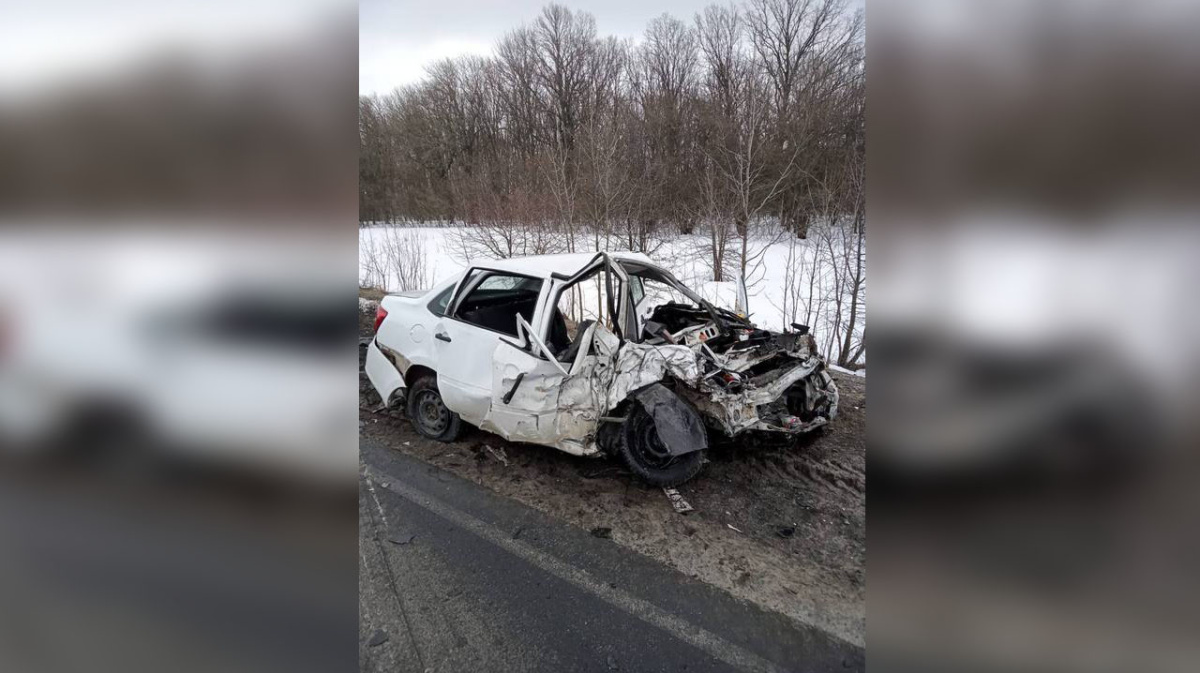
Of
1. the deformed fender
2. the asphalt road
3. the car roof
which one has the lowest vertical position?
the asphalt road

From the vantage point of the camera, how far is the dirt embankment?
2711mm

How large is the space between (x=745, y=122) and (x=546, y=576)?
718cm

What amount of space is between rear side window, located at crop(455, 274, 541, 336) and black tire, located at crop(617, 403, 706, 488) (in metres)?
1.37

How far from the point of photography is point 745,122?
7852 mm

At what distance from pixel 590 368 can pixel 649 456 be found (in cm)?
74

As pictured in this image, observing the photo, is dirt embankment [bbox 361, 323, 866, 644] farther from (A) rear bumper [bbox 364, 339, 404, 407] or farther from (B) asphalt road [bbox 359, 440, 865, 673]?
(A) rear bumper [bbox 364, 339, 404, 407]

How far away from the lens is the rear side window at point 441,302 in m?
4.39
